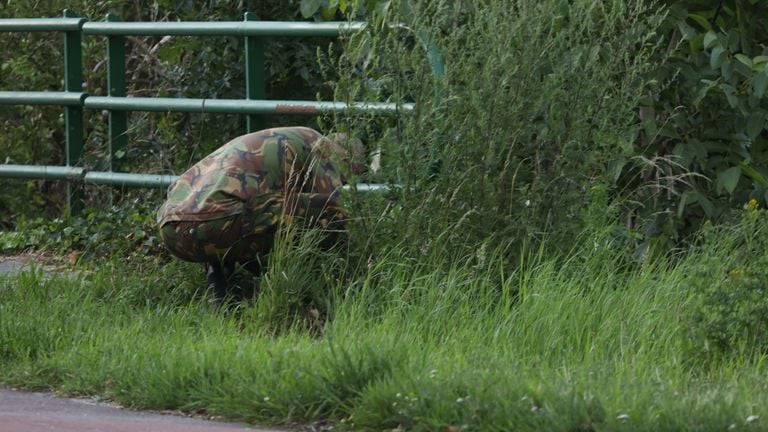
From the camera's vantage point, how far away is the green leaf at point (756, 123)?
272 inches

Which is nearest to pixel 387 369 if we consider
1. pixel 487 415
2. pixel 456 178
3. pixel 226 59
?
pixel 487 415

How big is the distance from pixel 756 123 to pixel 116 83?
404 cm

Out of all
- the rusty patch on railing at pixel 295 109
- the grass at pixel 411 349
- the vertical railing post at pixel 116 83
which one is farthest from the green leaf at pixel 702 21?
the vertical railing post at pixel 116 83

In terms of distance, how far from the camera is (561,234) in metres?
6.36

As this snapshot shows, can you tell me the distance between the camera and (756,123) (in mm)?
6926

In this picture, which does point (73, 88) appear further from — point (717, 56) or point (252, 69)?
point (717, 56)

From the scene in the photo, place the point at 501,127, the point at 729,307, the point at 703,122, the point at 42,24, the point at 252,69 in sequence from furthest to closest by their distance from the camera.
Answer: the point at 42,24 → the point at 252,69 → the point at 703,122 → the point at 501,127 → the point at 729,307

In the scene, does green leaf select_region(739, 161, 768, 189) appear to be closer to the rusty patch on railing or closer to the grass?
the grass

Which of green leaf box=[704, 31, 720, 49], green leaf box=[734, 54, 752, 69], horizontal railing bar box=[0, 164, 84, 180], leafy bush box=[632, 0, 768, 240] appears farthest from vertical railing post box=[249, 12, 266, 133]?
green leaf box=[734, 54, 752, 69]

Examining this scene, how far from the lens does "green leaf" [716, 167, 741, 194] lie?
6805 millimetres

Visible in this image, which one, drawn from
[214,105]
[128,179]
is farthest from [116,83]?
[214,105]

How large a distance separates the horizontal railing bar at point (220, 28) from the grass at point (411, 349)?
1.55 metres

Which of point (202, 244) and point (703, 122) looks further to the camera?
point (703, 122)

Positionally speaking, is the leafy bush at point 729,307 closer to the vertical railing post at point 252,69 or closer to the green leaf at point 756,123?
the green leaf at point 756,123
